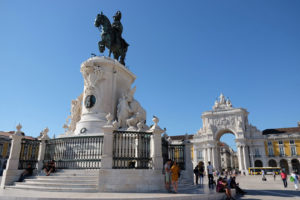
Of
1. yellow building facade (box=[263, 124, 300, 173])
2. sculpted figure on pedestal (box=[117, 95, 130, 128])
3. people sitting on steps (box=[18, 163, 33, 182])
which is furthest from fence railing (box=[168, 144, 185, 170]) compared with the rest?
yellow building facade (box=[263, 124, 300, 173])

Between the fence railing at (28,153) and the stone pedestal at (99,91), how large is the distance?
196 cm

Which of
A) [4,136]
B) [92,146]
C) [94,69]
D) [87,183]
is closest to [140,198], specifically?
[87,183]

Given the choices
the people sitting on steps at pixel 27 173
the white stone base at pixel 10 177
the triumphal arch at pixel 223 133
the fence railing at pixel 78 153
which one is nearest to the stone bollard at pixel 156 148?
the fence railing at pixel 78 153

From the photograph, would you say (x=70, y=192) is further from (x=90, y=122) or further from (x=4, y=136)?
(x=4, y=136)

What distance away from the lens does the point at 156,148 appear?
8266 millimetres

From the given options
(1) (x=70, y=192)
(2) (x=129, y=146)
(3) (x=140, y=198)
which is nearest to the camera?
(3) (x=140, y=198)

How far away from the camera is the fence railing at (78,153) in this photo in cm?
859

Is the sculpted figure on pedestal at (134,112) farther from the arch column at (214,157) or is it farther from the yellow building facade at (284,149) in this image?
the yellow building facade at (284,149)

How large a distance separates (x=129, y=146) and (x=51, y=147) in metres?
3.78

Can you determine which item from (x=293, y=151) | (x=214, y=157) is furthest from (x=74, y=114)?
(x=293, y=151)

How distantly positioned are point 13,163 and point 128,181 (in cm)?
516

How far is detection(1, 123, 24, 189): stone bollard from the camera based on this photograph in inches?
337

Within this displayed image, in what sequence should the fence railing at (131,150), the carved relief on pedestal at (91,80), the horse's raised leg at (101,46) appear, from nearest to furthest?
the fence railing at (131,150)
the carved relief on pedestal at (91,80)
the horse's raised leg at (101,46)

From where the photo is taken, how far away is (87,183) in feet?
24.6
